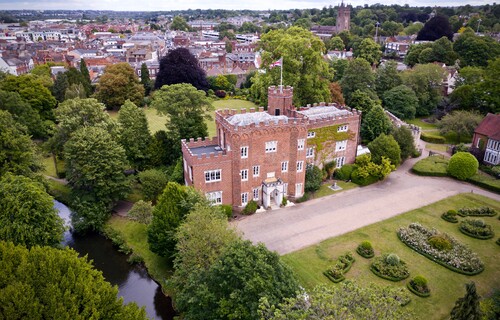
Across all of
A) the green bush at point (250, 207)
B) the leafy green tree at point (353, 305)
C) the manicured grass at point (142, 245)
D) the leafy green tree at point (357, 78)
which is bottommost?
the manicured grass at point (142, 245)

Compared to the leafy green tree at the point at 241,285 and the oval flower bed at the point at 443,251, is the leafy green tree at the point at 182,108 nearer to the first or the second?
the leafy green tree at the point at 241,285

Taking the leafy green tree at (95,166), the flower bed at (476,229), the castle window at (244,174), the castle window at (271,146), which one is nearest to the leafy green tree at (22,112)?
the leafy green tree at (95,166)

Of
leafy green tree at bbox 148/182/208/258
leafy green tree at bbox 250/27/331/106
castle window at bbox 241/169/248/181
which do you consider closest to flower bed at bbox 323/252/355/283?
leafy green tree at bbox 148/182/208/258

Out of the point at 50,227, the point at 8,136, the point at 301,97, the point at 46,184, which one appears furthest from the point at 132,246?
the point at 301,97

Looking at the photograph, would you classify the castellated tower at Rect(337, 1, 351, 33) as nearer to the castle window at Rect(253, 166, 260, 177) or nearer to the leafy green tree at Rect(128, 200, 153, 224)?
the castle window at Rect(253, 166, 260, 177)

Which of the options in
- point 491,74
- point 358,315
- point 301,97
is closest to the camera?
point 358,315

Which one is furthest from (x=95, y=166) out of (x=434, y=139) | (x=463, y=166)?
(x=434, y=139)

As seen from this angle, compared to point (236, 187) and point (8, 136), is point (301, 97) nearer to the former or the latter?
point (236, 187)
